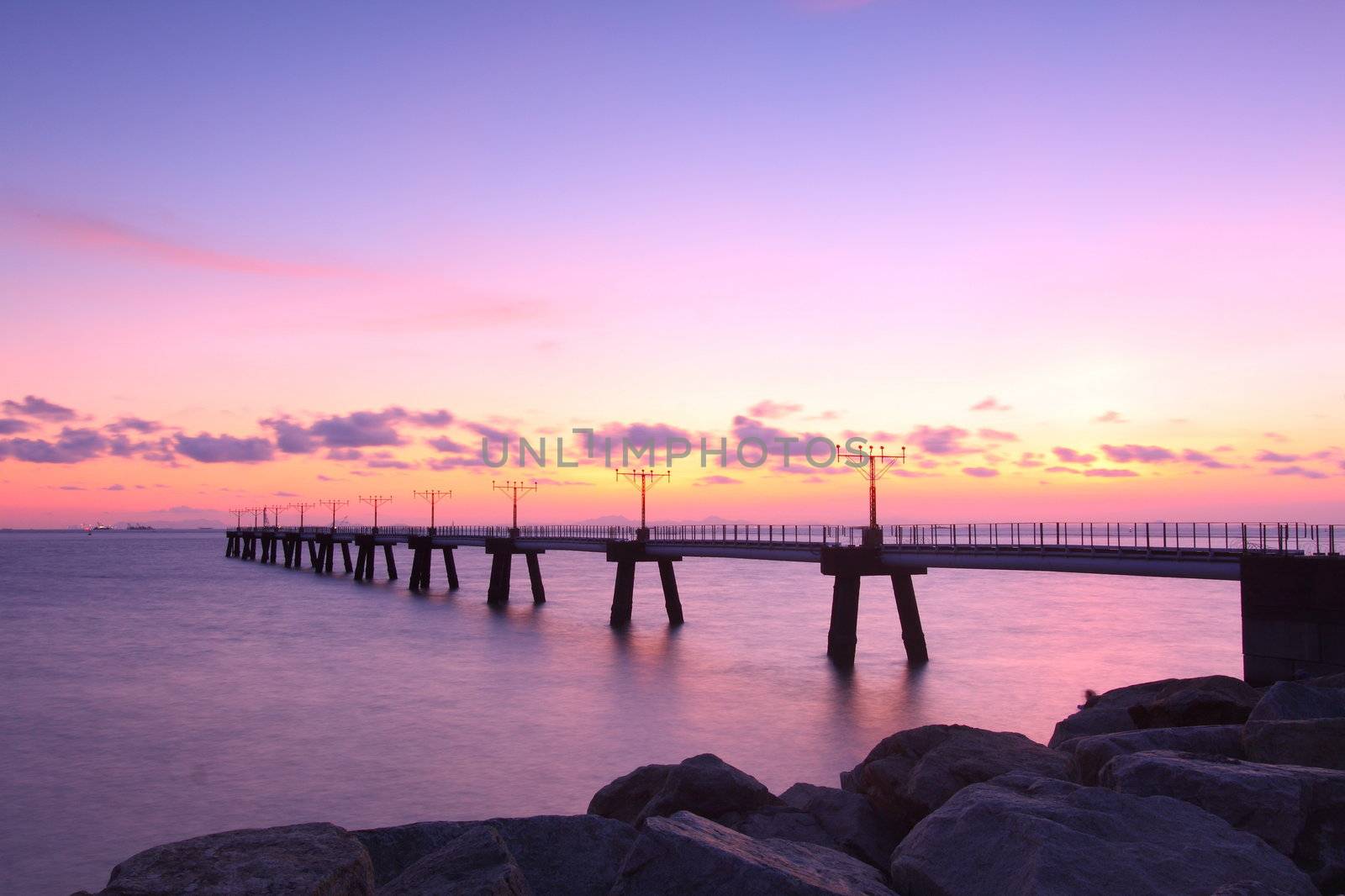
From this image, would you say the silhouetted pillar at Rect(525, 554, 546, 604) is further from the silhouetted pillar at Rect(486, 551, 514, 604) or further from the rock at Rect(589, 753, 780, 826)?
the rock at Rect(589, 753, 780, 826)

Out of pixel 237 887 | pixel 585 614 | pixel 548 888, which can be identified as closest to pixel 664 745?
pixel 548 888

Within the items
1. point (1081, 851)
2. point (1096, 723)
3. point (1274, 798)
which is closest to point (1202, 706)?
point (1096, 723)

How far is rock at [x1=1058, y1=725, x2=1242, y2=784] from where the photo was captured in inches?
388

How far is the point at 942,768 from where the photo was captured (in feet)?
34.9

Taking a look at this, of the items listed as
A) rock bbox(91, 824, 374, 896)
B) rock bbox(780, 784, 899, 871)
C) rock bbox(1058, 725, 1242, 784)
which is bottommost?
rock bbox(780, 784, 899, 871)

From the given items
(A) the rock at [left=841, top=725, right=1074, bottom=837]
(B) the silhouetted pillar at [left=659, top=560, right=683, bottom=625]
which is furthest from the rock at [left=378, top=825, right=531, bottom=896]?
(B) the silhouetted pillar at [left=659, top=560, right=683, bottom=625]

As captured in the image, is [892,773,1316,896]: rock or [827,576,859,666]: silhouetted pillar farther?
[827,576,859,666]: silhouetted pillar

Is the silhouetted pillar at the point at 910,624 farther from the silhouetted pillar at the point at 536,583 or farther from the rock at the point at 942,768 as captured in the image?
the silhouetted pillar at the point at 536,583

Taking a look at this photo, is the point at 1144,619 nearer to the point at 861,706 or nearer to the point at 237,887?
the point at 861,706

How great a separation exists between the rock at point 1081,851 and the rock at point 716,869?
21.2 inches

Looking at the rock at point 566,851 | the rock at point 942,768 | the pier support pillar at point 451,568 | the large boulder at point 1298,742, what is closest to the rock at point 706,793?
the rock at point 942,768

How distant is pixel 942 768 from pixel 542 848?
15.5 feet

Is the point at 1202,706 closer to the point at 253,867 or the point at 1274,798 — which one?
the point at 1274,798

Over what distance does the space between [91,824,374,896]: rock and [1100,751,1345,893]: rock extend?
21.2ft
